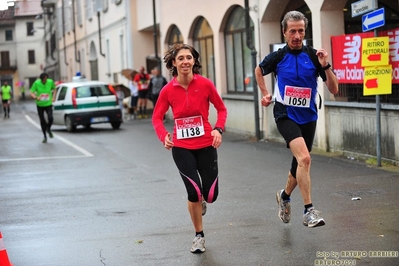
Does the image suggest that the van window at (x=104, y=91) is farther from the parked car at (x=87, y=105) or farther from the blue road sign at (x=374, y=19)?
the blue road sign at (x=374, y=19)

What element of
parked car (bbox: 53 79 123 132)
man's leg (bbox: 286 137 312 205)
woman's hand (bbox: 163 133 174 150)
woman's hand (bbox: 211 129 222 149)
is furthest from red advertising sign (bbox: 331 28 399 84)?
parked car (bbox: 53 79 123 132)

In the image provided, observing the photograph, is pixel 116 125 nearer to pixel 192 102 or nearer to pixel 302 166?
pixel 302 166

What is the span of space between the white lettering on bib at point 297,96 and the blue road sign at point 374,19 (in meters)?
4.83

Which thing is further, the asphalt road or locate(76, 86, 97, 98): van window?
locate(76, 86, 97, 98): van window

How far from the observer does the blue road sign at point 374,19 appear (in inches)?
487

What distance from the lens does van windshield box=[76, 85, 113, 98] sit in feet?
87.4

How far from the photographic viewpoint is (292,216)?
8.86m

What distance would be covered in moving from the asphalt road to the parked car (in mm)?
9341

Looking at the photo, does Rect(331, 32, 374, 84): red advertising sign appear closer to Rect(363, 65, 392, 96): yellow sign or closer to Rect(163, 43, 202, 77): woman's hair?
Rect(363, 65, 392, 96): yellow sign

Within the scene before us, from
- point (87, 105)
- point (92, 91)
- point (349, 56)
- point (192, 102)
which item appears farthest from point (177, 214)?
point (92, 91)

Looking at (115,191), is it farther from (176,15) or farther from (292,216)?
(176,15)

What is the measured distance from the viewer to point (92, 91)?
2675 cm

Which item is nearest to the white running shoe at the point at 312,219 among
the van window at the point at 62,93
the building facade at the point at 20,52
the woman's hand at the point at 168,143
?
the woman's hand at the point at 168,143

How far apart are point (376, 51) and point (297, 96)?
5309 mm
